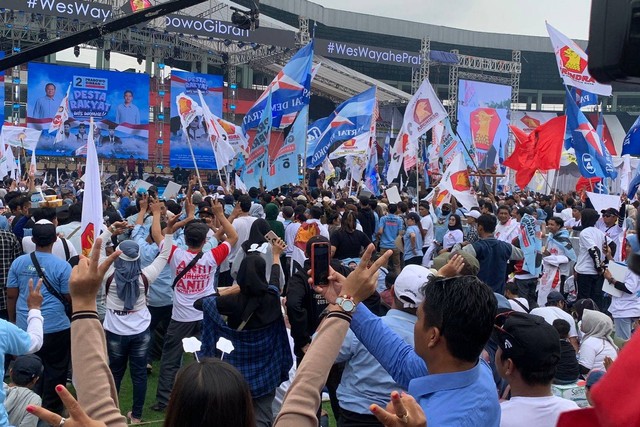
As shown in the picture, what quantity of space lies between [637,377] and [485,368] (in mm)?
1680

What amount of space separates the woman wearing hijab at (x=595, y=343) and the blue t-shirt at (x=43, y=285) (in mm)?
3978

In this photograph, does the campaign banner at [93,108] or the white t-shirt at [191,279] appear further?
the campaign banner at [93,108]

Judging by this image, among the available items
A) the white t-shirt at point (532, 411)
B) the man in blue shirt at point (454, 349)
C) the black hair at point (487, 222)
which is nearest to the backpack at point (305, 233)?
the black hair at point (487, 222)

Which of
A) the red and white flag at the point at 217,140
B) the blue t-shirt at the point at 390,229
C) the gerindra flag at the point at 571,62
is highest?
the gerindra flag at the point at 571,62

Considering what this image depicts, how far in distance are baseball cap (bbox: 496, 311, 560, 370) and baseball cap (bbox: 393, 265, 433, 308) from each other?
44 cm

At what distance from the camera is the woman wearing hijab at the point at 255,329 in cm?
495

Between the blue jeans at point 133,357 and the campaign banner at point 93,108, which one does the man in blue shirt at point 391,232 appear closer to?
the blue jeans at point 133,357

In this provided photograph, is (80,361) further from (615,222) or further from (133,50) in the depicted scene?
(133,50)

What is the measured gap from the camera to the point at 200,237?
6.49m

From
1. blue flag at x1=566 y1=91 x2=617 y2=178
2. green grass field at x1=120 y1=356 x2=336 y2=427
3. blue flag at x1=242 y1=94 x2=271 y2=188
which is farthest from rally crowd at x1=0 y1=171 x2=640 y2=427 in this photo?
blue flag at x1=566 y1=91 x2=617 y2=178

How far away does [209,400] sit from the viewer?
203 centimetres

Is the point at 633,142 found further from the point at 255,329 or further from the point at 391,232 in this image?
the point at 255,329

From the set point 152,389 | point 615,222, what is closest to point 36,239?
point 152,389

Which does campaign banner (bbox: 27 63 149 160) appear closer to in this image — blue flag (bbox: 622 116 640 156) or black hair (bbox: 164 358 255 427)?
blue flag (bbox: 622 116 640 156)
